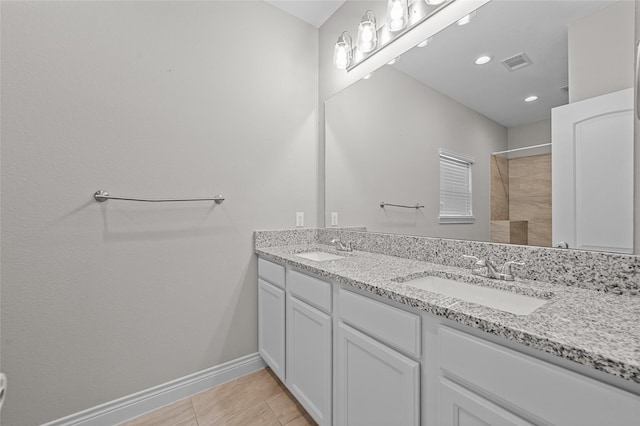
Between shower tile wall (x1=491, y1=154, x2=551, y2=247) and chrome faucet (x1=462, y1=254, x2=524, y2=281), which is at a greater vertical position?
shower tile wall (x1=491, y1=154, x2=551, y2=247)

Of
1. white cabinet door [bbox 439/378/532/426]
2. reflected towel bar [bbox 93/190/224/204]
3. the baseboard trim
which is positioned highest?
reflected towel bar [bbox 93/190/224/204]

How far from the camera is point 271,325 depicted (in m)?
1.74

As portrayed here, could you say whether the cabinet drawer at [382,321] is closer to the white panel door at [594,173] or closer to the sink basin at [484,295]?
the sink basin at [484,295]

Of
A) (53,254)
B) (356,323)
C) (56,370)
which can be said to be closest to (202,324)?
(56,370)

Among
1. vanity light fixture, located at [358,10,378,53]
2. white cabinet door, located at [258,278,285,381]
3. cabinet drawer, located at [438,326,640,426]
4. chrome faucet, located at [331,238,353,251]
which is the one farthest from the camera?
chrome faucet, located at [331,238,353,251]

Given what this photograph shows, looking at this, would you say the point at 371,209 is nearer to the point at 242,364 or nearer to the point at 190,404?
the point at 242,364

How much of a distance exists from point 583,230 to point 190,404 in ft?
6.78

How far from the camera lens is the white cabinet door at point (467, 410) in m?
0.65

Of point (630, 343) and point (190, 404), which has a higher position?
point (630, 343)

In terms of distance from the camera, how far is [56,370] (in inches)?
51.6

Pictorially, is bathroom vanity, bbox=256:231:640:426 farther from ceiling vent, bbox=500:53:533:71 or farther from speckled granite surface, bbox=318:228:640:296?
ceiling vent, bbox=500:53:533:71

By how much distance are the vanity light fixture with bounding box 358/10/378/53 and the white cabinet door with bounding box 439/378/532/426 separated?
183 cm

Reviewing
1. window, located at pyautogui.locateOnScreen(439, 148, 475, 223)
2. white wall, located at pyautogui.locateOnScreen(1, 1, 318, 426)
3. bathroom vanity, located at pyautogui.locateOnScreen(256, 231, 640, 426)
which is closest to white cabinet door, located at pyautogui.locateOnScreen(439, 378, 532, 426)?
bathroom vanity, located at pyautogui.locateOnScreen(256, 231, 640, 426)

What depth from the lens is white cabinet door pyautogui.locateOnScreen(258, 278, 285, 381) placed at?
1.62m
